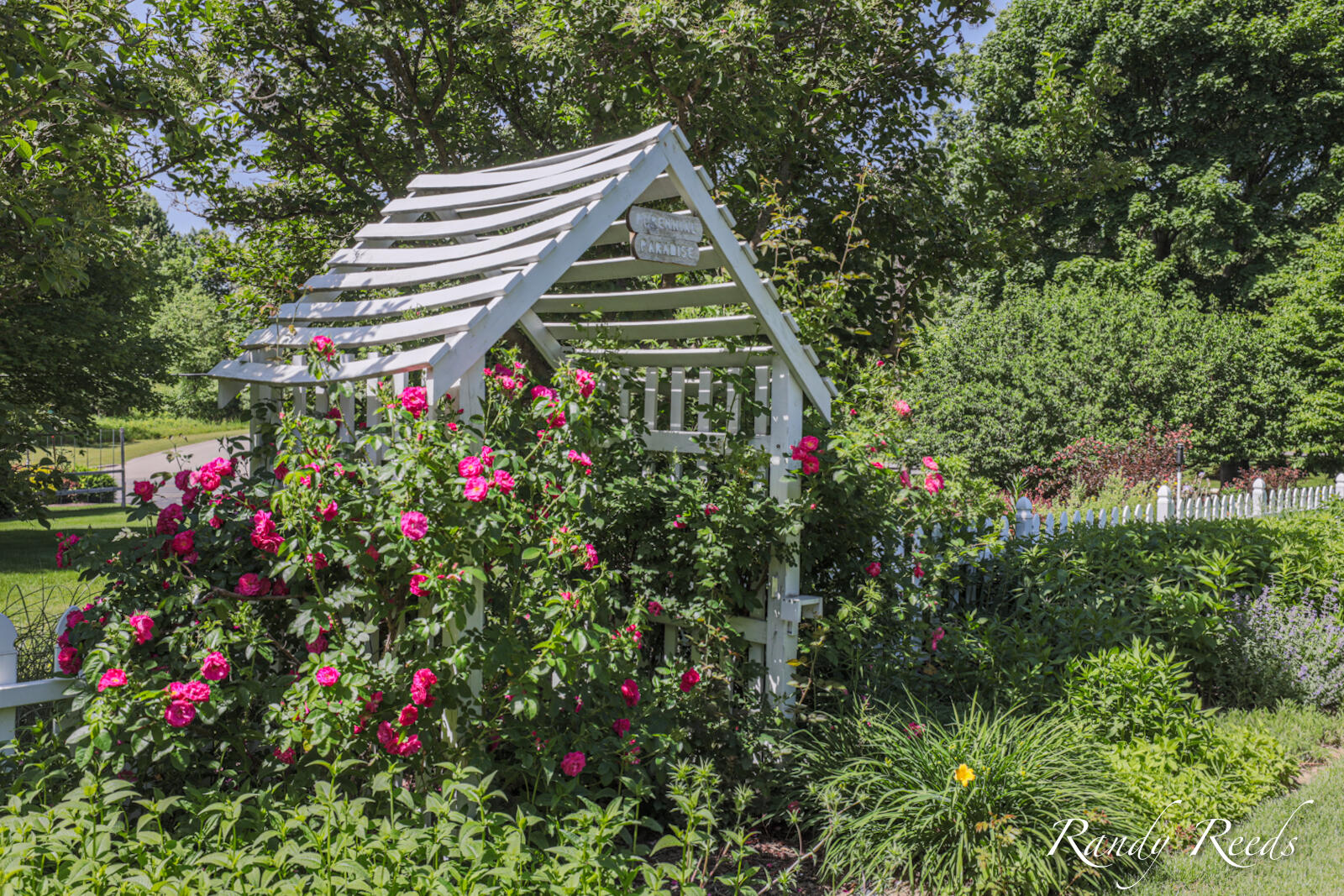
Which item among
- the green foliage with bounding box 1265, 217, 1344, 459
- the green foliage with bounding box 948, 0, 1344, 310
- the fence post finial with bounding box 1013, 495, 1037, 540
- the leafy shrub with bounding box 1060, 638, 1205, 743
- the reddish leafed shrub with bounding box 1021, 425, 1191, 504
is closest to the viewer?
the leafy shrub with bounding box 1060, 638, 1205, 743

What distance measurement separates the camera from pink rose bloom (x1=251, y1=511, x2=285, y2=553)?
2.62m

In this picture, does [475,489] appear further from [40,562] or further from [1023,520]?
[40,562]

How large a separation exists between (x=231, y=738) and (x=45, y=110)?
3.44 metres

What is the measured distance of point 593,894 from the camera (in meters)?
2.18

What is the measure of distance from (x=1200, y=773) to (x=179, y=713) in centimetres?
400

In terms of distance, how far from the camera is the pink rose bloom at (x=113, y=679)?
7.83 ft

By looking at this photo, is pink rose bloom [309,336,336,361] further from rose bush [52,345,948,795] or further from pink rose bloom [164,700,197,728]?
pink rose bloom [164,700,197,728]

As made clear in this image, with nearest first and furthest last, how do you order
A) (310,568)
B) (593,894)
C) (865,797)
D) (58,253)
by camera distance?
(593,894)
(310,568)
(865,797)
(58,253)

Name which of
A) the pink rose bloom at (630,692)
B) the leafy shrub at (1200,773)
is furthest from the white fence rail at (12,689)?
the leafy shrub at (1200,773)

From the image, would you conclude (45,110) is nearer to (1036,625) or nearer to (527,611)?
(527,611)

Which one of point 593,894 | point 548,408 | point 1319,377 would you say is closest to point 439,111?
point 548,408

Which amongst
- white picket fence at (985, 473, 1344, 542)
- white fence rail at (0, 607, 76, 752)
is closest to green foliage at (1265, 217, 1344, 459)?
white picket fence at (985, 473, 1344, 542)

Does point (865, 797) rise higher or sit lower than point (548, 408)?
lower

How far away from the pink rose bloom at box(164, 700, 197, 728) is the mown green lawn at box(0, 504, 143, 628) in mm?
771
